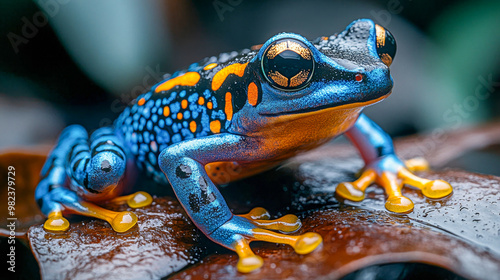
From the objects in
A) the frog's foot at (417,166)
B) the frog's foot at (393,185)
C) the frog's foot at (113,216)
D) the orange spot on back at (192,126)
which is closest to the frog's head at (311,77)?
the orange spot on back at (192,126)

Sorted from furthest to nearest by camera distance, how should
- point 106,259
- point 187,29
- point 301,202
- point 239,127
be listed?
point 187,29 → point 301,202 → point 239,127 → point 106,259

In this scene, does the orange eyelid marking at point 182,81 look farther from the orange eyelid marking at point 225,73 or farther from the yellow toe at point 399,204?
the yellow toe at point 399,204

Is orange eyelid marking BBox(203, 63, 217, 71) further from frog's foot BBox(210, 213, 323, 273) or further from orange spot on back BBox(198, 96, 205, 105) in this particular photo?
frog's foot BBox(210, 213, 323, 273)

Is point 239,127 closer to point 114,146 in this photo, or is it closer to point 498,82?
point 114,146

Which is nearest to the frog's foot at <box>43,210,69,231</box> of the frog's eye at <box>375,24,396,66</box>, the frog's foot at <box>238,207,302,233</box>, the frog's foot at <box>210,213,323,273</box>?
the frog's foot at <box>210,213,323,273</box>

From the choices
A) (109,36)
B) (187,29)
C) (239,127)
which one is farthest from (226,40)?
(239,127)
